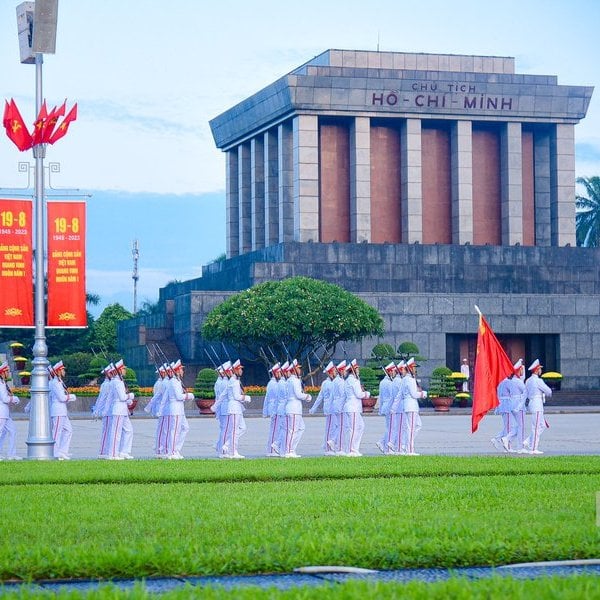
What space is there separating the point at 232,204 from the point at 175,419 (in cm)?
4509

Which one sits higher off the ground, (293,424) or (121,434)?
(293,424)

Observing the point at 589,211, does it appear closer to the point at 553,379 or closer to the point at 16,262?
the point at 553,379

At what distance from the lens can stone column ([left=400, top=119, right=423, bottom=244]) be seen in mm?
55469

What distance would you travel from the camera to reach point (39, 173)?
66.5 feet

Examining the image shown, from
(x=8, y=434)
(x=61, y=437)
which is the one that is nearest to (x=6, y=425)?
(x=8, y=434)

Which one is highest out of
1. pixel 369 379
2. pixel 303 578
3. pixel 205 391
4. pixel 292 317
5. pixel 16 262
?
pixel 16 262

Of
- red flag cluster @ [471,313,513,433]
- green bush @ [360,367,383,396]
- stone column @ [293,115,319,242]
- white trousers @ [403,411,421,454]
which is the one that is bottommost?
white trousers @ [403,411,421,454]

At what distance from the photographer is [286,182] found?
56.8 meters

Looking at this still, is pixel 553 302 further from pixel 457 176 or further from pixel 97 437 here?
pixel 97 437

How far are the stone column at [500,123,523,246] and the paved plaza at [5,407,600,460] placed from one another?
18223 mm

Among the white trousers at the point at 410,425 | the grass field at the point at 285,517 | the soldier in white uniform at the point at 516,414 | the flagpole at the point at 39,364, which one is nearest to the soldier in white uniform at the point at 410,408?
the white trousers at the point at 410,425

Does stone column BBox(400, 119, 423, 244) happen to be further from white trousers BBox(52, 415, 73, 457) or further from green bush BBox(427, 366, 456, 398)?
white trousers BBox(52, 415, 73, 457)

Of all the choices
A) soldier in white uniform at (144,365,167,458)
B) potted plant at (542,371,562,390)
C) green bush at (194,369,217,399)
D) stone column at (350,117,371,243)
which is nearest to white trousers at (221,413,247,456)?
soldier in white uniform at (144,365,167,458)

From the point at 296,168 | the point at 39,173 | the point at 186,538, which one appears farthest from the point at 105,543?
the point at 296,168
